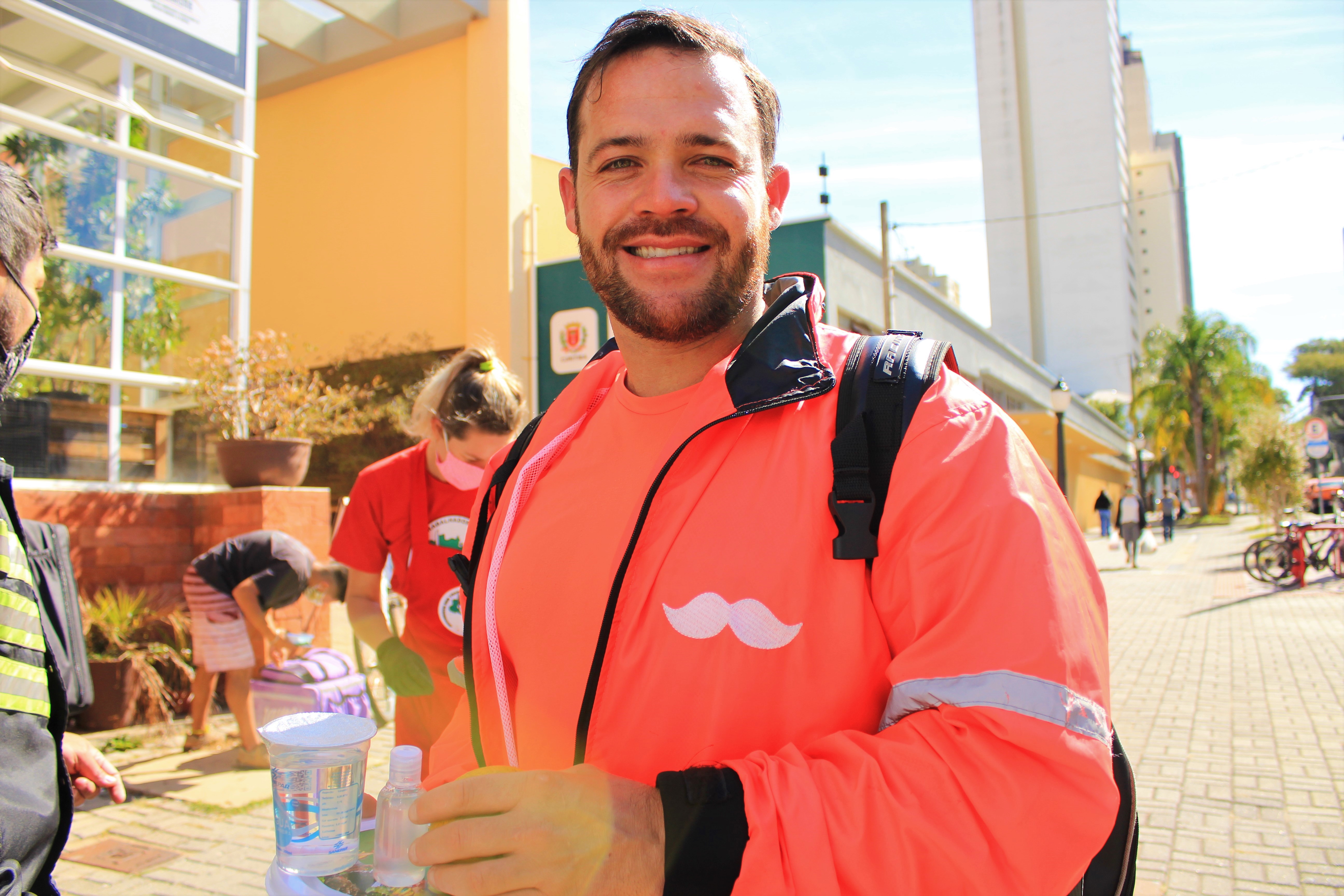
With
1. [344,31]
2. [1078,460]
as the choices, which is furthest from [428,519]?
[1078,460]

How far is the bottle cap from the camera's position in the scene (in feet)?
3.91

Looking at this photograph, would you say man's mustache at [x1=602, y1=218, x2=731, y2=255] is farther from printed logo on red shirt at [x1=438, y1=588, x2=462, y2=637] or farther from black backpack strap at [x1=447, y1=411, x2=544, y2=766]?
printed logo on red shirt at [x1=438, y1=588, x2=462, y2=637]

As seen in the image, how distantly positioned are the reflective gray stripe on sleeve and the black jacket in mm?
1694

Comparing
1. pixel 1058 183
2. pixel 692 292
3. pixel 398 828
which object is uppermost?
pixel 1058 183

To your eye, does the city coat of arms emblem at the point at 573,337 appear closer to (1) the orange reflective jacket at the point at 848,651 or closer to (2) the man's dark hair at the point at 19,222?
(2) the man's dark hair at the point at 19,222

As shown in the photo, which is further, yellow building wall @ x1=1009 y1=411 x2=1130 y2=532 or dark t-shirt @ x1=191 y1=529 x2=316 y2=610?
yellow building wall @ x1=1009 y1=411 x2=1130 y2=532

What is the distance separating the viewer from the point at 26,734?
1.68 m

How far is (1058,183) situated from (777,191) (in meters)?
91.0

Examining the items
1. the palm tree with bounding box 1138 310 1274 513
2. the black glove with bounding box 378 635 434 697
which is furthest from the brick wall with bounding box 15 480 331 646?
the palm tree with bounding box 1138 310 1274 513

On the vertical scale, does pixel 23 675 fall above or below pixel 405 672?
above

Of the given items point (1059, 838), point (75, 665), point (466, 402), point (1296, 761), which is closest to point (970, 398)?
point (1059, 838)

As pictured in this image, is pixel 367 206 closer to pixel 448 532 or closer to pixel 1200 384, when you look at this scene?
pixel 448 532

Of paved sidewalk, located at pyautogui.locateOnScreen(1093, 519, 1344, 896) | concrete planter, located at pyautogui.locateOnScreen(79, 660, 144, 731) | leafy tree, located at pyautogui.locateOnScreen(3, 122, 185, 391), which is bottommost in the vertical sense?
paved sidewalk, located at pyautogui.locateOnScreen(1093, 519, 1344, 896)

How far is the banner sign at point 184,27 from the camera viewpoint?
27.8 ft
